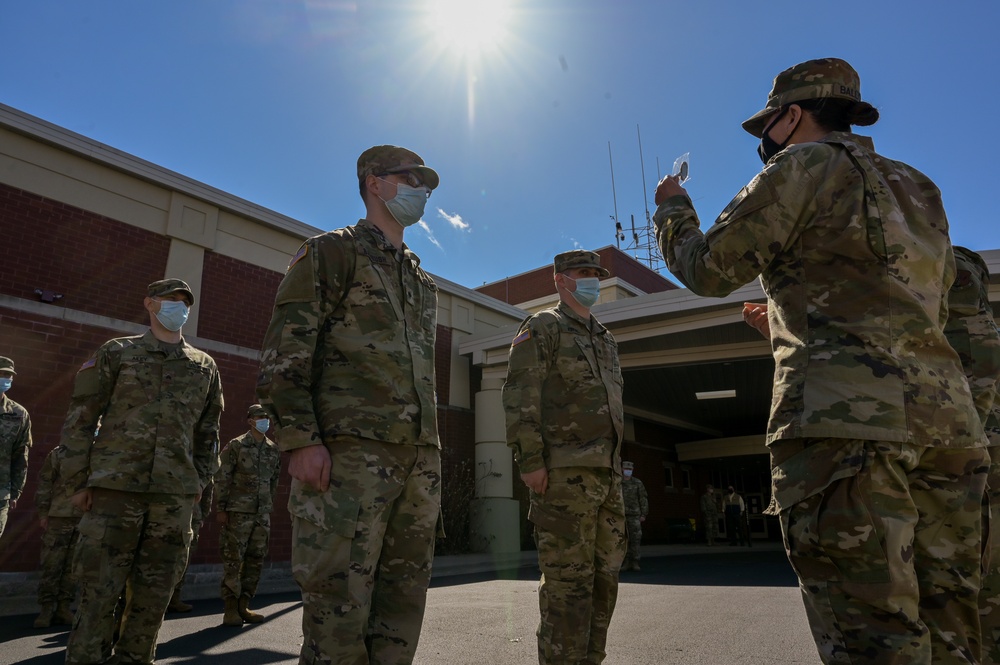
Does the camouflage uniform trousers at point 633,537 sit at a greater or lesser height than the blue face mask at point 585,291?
lesser

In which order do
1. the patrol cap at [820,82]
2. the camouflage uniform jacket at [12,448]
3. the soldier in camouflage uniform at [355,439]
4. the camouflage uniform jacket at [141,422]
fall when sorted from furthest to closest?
the camouflage uniform jacket at [12,448] → the camouflage uniform jacket at [141,422] → the soldier in camouflage uniform at [355,439] → the patrol cap at [820,82]

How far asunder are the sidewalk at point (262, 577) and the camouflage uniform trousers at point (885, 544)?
346 inches

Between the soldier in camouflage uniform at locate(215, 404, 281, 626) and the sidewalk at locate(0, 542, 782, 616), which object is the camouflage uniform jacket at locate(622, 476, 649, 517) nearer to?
the sidewalk at locate(0, 542, 782, 616)

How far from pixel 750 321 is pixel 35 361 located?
10.3 meters

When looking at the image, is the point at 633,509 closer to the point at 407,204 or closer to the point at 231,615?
the point at 231,615

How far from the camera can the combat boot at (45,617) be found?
6266mm

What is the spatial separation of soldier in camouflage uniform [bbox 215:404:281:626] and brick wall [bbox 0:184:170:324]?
4.76 meters

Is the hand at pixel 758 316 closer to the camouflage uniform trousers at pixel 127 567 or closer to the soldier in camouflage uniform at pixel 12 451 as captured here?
the camouflage uniform trousers at pixel 127 567

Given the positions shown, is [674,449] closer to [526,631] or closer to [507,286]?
[507,286]

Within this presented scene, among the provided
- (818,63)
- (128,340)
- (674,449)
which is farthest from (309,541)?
(674,449)

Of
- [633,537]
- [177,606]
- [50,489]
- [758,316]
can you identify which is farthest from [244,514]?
[633,537]

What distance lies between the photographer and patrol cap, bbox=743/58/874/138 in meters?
2.05

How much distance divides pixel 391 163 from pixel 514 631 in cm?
395

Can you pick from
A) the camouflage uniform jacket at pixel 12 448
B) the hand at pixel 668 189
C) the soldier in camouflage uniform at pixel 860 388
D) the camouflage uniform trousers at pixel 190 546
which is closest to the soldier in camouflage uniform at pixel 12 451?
the camouflage uniform jacket at pixel 12 448
